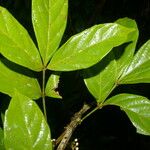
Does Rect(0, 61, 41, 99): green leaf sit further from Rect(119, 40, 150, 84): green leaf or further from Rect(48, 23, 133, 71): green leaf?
Rect(119, 40, 150, 84): green leaf

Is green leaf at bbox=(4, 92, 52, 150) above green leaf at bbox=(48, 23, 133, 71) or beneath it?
beneath

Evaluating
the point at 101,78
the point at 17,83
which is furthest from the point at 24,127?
the point at 101,78

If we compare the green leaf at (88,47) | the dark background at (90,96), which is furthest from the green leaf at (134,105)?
the dark background at (90,96)

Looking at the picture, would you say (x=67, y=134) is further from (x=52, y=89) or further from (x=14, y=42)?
(x=14, y=42)

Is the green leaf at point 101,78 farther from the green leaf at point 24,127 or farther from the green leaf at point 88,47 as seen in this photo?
the green leaf at point 24,127

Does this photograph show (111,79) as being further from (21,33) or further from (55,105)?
(55,105)

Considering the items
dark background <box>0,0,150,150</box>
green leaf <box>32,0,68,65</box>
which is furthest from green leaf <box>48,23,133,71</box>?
dark background <box>0,0,150,150</box>
